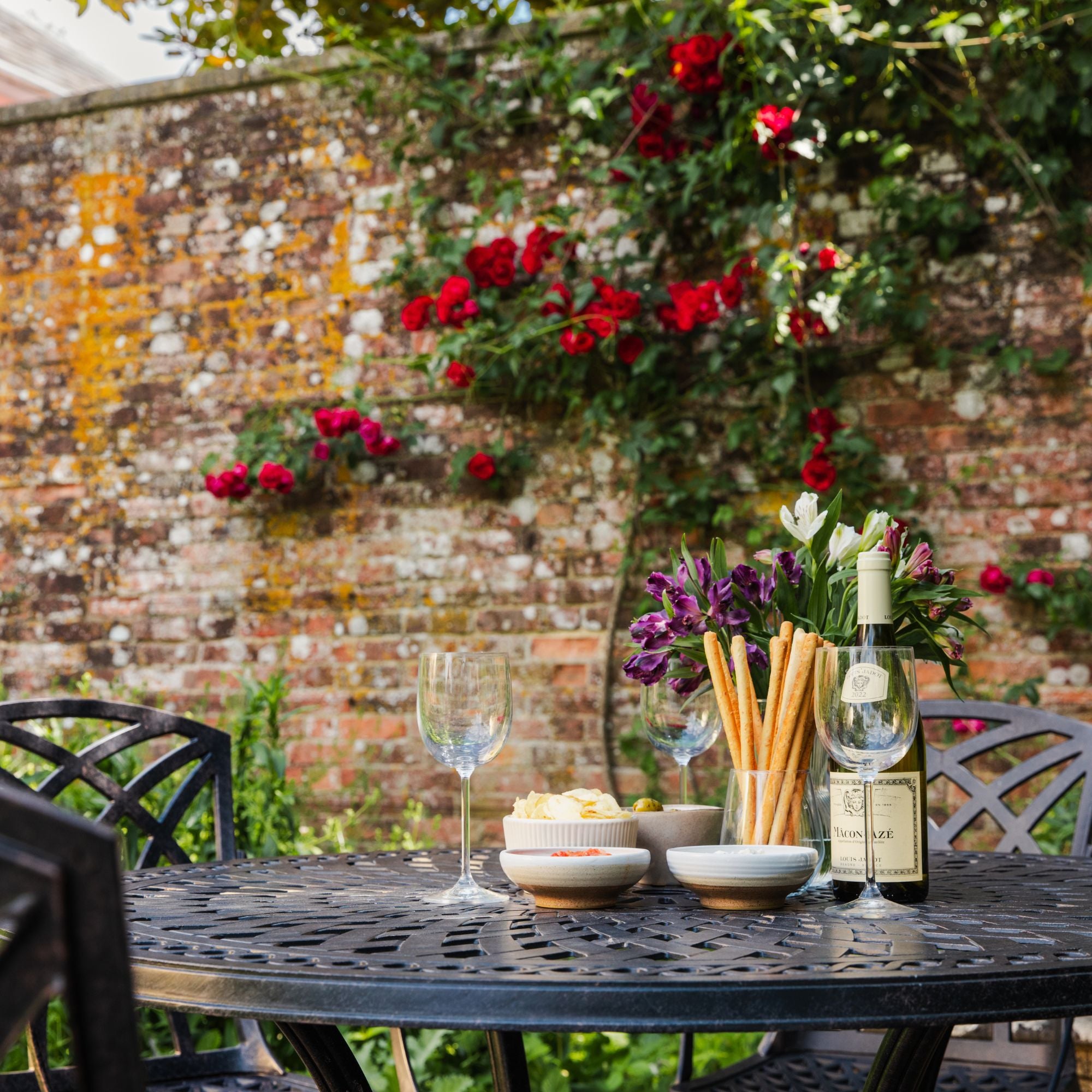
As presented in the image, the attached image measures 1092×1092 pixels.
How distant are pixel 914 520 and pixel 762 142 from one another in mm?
1056

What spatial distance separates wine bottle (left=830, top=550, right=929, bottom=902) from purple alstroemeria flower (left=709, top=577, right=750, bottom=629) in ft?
0.57

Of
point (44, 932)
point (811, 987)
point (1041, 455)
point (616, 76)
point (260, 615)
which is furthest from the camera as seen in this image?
point (260, 615)

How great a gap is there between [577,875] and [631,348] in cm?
241

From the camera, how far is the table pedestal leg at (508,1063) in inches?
53.1

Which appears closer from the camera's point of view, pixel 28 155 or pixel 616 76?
pixel 616 76

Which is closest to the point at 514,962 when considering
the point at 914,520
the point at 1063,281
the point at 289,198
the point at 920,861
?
the point at 920,861

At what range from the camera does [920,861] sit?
1.21 m

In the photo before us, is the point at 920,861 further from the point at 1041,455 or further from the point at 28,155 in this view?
the point at 28,155

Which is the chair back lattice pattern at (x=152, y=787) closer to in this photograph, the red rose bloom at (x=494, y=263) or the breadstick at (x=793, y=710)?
the breadstick at (x=793, y=710)

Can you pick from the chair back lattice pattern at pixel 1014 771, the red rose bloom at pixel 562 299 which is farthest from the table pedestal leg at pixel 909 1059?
the red rose bloom at pixel 562 299

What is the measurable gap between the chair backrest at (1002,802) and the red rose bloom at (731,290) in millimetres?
1460

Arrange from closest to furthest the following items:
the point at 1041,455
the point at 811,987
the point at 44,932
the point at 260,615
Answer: the point at 44,932 → the point at 811,987 → the point at 1041,455 → the point at 260,615

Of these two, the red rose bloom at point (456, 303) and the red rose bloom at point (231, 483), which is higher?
the red rose bloom at point (456, 303)

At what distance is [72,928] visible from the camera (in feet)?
1.48
